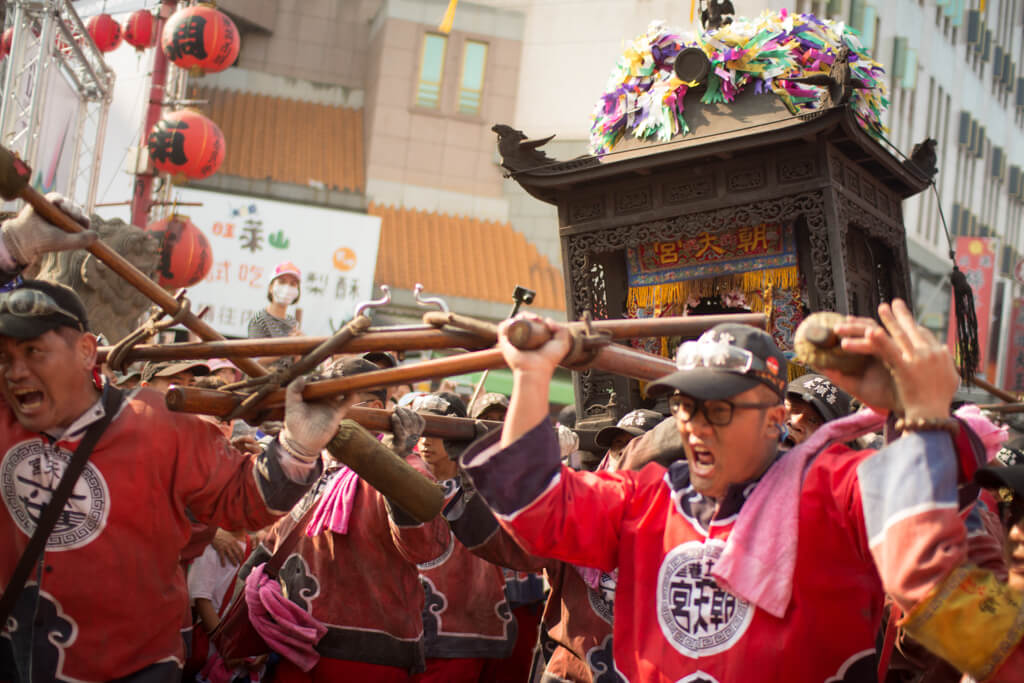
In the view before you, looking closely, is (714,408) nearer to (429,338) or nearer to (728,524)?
(728,524)

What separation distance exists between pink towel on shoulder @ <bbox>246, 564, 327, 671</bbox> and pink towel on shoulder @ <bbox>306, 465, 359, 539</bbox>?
0.31 metres

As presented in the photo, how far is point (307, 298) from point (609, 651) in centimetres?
1440

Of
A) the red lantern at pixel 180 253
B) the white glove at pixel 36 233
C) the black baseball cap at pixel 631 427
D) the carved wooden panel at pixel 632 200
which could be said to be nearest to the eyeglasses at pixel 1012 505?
the black baseball cap at pixel 631 427

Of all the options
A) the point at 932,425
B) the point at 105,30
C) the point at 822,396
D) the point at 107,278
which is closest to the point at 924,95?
the point at 105,30

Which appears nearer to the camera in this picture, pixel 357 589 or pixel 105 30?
pixel 357 589

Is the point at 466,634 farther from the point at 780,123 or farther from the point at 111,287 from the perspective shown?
the point at 111,287

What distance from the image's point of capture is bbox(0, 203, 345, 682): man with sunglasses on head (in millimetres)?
2883

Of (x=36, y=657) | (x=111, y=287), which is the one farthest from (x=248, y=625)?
(x=111, y=287)

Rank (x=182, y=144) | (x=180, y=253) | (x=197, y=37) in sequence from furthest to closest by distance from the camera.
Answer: (x=197, y=37), (x=182, y=144), (x=180, y=253)

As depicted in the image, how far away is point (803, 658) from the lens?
230 cm

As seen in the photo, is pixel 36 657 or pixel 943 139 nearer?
pixel 36 657

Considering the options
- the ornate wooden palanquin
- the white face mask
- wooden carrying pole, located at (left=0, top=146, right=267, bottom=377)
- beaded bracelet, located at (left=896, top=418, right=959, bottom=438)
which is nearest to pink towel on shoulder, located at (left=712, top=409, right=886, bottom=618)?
beaded bracelet, located at (left=896, top=418, right=959, bottom=438)

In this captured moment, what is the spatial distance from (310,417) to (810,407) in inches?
90.5

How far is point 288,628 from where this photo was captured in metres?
4.03
